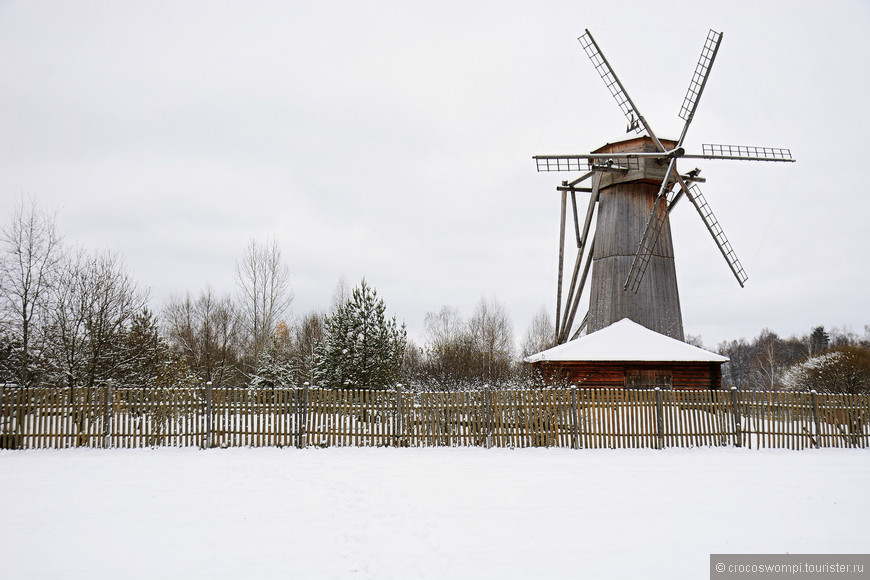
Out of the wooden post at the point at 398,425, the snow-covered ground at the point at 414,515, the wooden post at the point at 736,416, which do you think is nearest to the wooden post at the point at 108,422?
the snow-covered ground at the point at 414,515

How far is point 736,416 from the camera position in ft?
45.5

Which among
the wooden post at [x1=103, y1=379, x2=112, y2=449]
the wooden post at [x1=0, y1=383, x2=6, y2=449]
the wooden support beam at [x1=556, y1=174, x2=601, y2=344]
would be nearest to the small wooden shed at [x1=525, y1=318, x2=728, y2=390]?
the wooden support beam at [x1=556, y1=174, x2=601, y2=344]

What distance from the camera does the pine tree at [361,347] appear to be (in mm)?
21797

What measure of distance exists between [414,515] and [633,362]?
15.0 m

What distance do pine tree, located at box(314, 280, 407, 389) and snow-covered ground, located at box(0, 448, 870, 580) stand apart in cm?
995

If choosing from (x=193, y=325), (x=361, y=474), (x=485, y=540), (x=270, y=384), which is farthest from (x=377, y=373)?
(x=193, y=325)

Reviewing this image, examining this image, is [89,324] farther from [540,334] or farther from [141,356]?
[540,334]

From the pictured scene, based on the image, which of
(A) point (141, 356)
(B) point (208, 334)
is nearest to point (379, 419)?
(A) point (141, 356)

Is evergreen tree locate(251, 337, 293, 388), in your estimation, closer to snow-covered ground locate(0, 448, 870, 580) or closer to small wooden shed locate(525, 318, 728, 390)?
small wooden shed locate(525, 318, 728, 390)

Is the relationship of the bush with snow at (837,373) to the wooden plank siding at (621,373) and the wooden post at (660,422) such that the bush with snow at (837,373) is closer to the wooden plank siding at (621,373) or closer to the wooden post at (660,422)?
the wooden plank siding at (621,373)

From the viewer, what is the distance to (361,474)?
32.7 feet

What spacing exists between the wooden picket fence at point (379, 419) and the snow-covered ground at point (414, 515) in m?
1.55

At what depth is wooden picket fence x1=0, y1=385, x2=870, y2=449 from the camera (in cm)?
1321

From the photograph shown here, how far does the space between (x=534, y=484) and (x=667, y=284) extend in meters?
16.5
